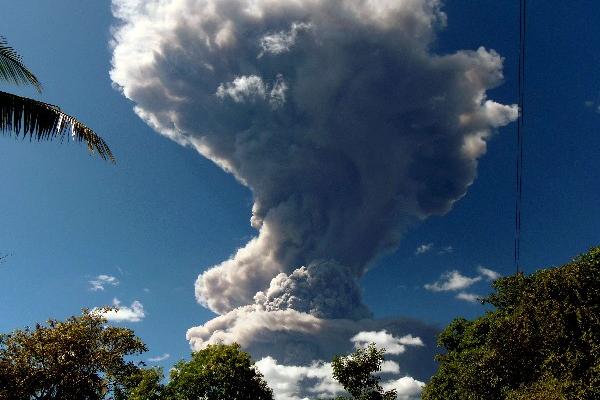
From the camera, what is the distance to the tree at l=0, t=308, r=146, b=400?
31219mm

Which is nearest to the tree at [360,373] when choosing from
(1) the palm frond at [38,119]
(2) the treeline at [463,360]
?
(2) the treeline at [463,360]

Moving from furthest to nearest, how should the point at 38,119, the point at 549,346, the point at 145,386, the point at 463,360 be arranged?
the point at 463,360 < the point at 145,386 < the point at 549,346 < the point at 38,119

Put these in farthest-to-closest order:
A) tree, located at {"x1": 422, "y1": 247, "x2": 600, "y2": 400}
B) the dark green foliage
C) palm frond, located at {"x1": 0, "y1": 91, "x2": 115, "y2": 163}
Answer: the dark green foliage
tree, located at {"x1": 422, "y1": 247, "x2": 600, "y2": 400}
palm frond, located at {"x1": 0, "y1": 91, "x2": 115, "y2": 163}

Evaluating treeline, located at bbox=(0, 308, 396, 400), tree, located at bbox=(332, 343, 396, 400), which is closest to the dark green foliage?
treeline, located at bbox=(0, 308, 396, 400)

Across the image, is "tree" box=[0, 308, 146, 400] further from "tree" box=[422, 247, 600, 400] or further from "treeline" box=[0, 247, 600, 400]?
"tree" box=[422, 247, 600, 400]

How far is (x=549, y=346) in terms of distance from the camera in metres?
29.0

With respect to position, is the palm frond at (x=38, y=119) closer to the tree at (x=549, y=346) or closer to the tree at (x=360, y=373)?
the tree at (x=549, y=346)

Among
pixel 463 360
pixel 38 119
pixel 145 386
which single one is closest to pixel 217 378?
pixel 145 386

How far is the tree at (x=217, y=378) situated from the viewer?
37219mm

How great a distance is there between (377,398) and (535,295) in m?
22.9

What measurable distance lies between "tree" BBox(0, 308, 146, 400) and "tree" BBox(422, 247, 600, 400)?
85.5 ft

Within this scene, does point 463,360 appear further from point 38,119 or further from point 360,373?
point 38,119

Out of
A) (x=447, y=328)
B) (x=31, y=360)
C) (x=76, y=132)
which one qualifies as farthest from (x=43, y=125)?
(x=447, y=328)

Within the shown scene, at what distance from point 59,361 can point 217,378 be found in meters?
11.3
